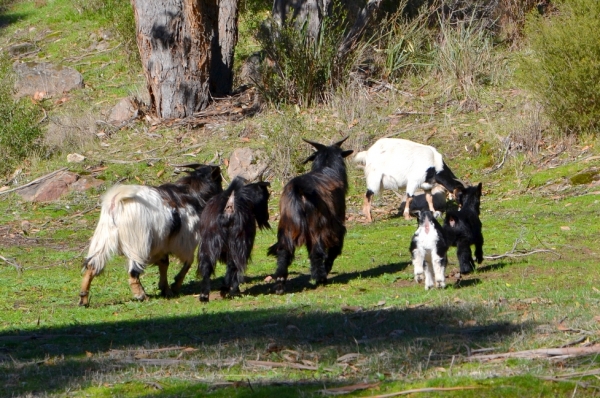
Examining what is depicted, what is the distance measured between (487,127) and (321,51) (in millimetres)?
5025

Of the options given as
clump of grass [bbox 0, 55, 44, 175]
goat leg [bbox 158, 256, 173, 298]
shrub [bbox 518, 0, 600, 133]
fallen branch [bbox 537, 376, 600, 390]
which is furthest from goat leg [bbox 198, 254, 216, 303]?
clump of grass [bbox 0, 55, 44, 175]

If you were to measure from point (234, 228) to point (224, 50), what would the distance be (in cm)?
1525

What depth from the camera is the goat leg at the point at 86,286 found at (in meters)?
12.4

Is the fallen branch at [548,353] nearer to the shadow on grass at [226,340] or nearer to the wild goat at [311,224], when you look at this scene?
the shadow on grass at [226,340]

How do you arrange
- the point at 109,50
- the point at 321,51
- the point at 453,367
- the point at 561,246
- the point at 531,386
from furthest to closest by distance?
1. the point at 109,50
2. the point at 321,51
3. the point at 561,246
4. the point at 453,367
5. the point at 531,386

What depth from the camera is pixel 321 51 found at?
80.3 ft

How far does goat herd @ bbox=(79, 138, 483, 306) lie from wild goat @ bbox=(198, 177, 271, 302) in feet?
0.04

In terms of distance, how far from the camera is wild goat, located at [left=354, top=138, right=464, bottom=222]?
59.2ft

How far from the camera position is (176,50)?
24.8 m

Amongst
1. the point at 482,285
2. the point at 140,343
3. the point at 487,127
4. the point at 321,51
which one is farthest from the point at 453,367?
the point at 321,51

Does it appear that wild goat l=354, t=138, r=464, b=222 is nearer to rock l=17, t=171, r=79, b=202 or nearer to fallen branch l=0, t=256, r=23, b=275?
fallen branch l=0, t=256, r=23, b=275

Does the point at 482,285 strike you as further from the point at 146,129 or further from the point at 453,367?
the point at 146,129

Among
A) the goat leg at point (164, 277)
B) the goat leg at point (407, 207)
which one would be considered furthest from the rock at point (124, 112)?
the goat leg at point (164, 277)

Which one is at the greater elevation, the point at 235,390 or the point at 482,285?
the point at 235,390
